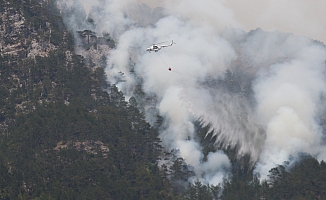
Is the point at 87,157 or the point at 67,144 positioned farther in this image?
the point at 67,144

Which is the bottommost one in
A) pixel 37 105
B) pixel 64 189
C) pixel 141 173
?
pixel 64 189

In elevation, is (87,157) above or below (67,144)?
below

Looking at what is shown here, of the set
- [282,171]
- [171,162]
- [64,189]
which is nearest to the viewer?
[64,189]

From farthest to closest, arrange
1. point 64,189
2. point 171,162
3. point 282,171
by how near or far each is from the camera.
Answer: point 171,162 < point 282,171 < point 64,189

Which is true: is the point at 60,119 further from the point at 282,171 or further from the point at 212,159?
the point at 282,171

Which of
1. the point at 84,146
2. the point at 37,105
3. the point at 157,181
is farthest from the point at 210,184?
the point at 37,105

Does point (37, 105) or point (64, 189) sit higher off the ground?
point (37, 105)

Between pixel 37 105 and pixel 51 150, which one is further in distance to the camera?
pixel 37 105
